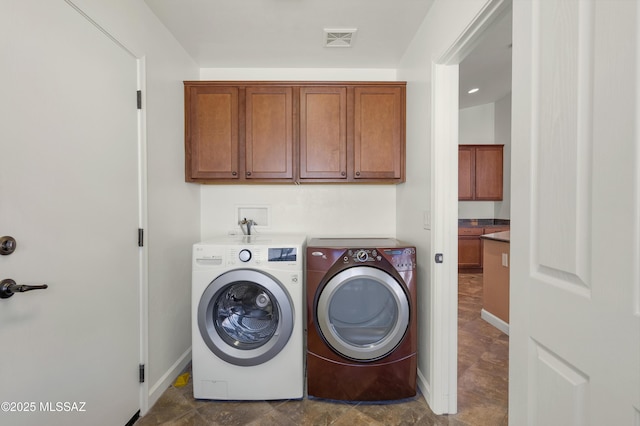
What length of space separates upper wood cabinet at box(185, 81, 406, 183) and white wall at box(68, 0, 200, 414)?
0.18m

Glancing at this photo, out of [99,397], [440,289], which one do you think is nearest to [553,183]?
[440,289]

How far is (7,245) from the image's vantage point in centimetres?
100

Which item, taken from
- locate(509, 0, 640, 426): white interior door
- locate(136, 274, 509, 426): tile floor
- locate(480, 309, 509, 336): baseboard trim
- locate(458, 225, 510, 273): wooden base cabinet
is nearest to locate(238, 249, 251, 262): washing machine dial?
locate(136, 274, 509, 426): tile floor

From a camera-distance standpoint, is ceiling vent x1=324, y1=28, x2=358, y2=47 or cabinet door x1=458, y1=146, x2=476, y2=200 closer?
ceiling vent x1=324, y1=28, x2=358, y2=47

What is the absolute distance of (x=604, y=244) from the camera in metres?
0.63

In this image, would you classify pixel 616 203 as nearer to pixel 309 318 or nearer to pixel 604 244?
pixel 604 244

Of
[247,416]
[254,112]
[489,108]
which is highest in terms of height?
[489,108]

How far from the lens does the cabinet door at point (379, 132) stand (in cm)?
228

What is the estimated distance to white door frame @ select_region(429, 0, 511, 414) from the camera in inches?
66.7

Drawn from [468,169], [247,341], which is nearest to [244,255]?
[247,341]

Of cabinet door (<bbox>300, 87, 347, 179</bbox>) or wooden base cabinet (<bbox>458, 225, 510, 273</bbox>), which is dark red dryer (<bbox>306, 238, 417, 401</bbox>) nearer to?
cabinet door (<bbox>300, 87, 347, 179</bbox>)

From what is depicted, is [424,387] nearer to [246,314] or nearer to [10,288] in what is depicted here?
[246,314]

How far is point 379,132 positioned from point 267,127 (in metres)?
0.89

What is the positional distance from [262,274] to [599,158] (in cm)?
157
